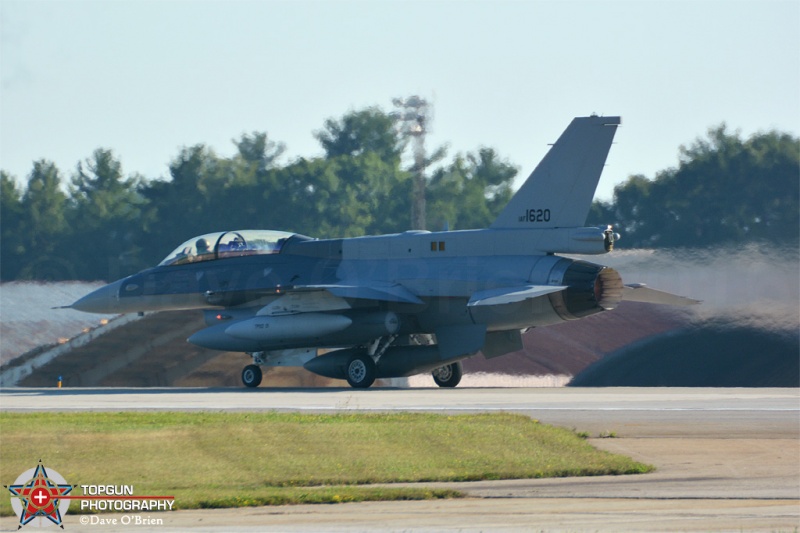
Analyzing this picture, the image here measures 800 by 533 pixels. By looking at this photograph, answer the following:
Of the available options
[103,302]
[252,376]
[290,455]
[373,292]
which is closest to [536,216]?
[373,292]

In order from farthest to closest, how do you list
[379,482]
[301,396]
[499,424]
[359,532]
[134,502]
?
[301,396] → [499,424] → [379,482] → [134,502] → [359,532]

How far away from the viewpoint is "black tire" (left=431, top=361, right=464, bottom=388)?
83.4ft

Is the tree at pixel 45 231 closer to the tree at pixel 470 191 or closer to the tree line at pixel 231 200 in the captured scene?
the tree line at pixel 231 200

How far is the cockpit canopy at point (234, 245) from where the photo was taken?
25.8 meters

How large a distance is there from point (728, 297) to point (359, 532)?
1666 cm

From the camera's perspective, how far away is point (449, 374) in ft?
83.6

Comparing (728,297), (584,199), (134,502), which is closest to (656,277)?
(728,297)

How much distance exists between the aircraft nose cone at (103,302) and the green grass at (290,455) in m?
11.5

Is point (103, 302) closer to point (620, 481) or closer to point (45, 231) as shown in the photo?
point (620, 481)

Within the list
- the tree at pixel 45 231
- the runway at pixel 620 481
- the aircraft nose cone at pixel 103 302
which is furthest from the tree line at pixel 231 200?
the runway at pixel 620 481

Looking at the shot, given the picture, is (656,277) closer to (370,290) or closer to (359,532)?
(370,290)

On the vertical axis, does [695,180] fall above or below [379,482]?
above

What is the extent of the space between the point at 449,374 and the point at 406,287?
9.56 ft

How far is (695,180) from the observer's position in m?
31.2
